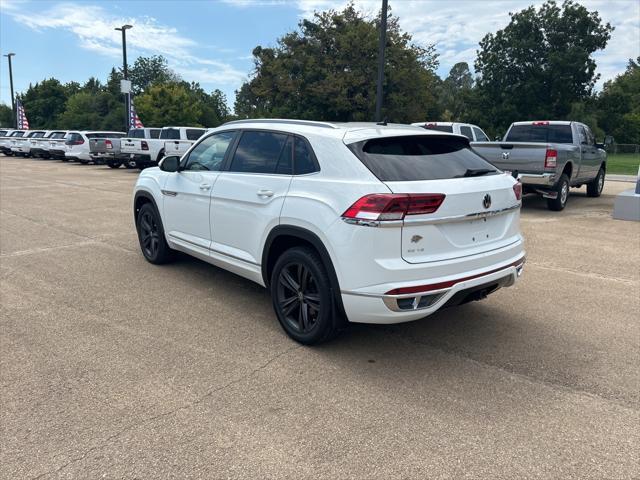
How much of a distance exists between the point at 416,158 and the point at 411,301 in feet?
3.55

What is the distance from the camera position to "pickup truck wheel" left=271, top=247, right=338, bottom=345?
3.67 metres

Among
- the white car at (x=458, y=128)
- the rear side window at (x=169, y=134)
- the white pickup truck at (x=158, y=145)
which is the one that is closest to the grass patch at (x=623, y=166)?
the white car at (x=458, y=128)

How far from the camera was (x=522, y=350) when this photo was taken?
3953 millimetres

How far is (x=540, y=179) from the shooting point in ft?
33.3

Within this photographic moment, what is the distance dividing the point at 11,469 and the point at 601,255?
23.7ft

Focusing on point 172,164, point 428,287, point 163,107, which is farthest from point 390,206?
point 163,107

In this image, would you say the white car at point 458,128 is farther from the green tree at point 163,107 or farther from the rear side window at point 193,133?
the green tree at point 163,107

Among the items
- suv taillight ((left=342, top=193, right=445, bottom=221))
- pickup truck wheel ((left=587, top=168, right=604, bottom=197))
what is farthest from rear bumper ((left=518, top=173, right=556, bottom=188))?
suv taillight ((left=342, top=193, right=445, bottom=221))

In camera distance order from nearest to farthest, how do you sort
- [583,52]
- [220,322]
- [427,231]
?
[427,231] < [220,322] < [583,52]

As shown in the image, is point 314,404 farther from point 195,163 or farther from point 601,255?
point 601,255

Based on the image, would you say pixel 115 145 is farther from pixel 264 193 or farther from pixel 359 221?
pixel 359 221

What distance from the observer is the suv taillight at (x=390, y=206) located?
10.8ft

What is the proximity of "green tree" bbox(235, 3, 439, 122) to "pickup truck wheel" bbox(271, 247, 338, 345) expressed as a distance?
2611cm

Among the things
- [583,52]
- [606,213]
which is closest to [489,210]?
[606,213]
